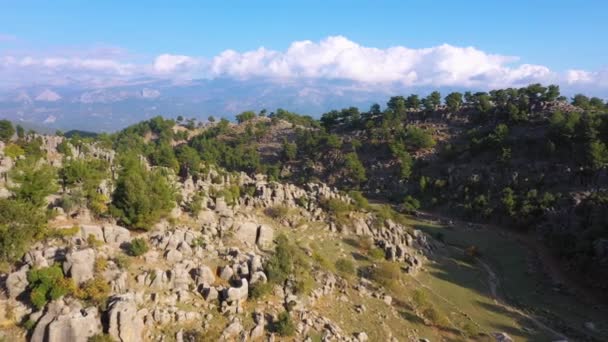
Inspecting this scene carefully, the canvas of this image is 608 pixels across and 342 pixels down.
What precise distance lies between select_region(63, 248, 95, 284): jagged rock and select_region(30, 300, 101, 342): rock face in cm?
172

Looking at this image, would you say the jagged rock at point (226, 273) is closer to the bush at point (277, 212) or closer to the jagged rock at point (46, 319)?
the jagged rock at point (46, 319)

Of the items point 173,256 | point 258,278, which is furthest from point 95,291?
point 258,278

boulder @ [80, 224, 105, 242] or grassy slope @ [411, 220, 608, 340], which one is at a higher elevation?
boulder @ [80, 224, 105, 242]

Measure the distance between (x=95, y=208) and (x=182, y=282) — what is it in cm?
1150

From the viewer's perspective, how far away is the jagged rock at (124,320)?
60.5 feet

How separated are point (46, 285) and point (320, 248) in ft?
72.2

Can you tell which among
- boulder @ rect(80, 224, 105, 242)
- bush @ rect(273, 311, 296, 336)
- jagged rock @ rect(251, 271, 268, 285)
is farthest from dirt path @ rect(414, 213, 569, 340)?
boulder @ rect(80, 224, 105, 242)

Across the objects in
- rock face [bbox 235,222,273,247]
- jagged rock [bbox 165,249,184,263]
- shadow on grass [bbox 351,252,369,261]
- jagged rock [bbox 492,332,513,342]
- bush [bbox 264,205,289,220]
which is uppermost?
jagged rock [bbox 165,249,184,263]

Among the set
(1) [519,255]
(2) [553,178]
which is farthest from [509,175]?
(1) [519,255]

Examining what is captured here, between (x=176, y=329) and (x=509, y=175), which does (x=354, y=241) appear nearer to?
(x=176, y=329)

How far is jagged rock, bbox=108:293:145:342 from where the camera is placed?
18.5 metres

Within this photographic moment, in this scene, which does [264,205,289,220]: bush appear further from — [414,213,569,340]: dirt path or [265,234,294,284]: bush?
[414,213,569,340]: dirt path

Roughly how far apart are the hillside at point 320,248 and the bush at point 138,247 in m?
0.08

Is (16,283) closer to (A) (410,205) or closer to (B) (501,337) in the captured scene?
(B) (501,337)
